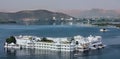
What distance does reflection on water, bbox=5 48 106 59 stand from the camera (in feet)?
47.1

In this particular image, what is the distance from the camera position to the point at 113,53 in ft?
51.4

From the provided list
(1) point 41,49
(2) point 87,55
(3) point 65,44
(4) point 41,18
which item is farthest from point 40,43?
(4) point 41,18

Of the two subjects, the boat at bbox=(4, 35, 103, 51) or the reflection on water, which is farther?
the boat at bbox=(4, 35, 103, 51)

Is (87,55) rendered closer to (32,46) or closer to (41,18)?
(32,46)

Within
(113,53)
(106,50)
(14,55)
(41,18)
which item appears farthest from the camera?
(41,18)

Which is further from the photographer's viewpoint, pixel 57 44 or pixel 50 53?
pixel 57 44

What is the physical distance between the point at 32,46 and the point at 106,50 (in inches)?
134

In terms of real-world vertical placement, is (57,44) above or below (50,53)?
above

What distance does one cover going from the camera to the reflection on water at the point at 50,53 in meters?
14.4

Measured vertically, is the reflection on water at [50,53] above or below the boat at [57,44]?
below

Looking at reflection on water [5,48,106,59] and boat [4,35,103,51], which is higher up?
boat [4,35,103,51]

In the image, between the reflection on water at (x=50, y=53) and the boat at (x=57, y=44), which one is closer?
the reflection on water at (x=50, y=53)

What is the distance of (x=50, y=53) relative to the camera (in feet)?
49.9

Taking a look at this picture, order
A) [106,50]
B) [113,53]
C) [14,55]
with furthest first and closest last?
1. [106,50]
2. [113,53]
3. [14,55]
